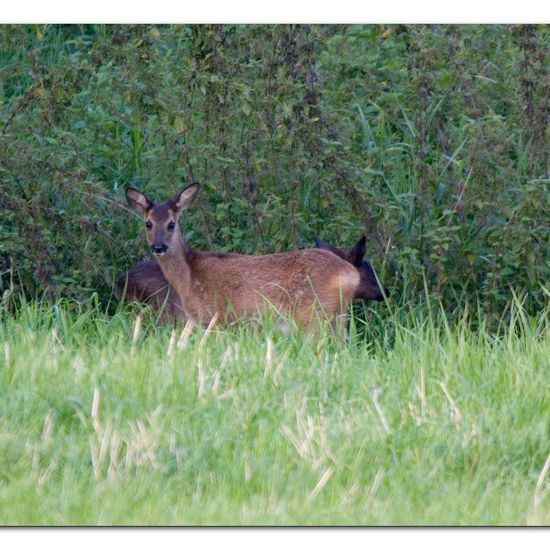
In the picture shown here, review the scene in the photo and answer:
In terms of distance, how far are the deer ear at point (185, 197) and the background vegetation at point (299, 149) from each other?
0.18 metres

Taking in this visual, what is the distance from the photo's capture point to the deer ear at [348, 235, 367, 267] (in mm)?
8084

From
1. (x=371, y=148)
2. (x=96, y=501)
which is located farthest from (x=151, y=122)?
(x=96, y=501)

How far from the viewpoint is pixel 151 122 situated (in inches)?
347

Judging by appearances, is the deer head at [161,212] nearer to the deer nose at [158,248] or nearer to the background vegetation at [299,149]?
the deer nose at [158,248]

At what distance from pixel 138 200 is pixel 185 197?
11.7 inches

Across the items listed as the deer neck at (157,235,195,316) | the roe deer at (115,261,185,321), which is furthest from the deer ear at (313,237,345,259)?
the roe deer at (115,261,185,321)

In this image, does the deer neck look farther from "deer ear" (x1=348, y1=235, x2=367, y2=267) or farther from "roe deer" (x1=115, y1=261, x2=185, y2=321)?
"deer ear" (x1=348, y1=235, x2=367, y2=267)

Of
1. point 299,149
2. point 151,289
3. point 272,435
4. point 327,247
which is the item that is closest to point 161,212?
point 151,289

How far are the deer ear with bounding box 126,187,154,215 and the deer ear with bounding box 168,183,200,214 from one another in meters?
0.14

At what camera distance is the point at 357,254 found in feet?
26.7

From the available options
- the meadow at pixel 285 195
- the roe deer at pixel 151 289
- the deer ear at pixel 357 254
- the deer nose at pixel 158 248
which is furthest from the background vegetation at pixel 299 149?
the deer nose at pixel 158 248

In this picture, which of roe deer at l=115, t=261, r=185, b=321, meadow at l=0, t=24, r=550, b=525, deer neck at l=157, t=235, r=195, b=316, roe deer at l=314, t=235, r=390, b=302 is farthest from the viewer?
deer neck at l=157, t=235, r=195, b=316

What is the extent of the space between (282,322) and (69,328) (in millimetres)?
1153
